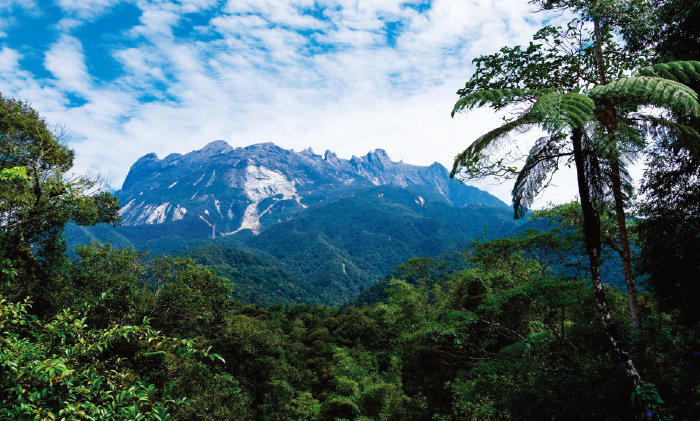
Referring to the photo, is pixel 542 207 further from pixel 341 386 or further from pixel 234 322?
pixel 234 322

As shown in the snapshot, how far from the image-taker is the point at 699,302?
7.87 metres

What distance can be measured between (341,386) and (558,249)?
20.3 m

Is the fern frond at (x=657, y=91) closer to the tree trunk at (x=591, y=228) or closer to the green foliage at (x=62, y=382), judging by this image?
the tree trunk at (x=591, y=228)

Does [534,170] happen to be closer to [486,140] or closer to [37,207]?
[486,140]

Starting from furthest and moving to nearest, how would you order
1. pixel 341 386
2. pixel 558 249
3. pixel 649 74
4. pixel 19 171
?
pixel 341 386, pixel 558 249, pixel 649 74, pixel 19 171

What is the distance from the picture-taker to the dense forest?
3205 millimetres

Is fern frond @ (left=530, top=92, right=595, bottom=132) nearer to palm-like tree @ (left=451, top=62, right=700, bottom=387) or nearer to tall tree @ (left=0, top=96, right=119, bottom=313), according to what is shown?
palm-like tree @ (left=451, top=62, right=700, bottom=387)

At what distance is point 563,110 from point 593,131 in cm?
127

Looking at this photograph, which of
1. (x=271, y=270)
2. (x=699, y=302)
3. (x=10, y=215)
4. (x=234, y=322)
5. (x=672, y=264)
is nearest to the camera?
(x=699, y=302)

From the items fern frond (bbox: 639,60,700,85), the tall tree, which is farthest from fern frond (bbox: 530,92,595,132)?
the tall tree

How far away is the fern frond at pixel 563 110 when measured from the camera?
13.2 feet

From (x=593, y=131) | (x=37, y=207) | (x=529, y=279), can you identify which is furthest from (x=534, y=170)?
(x=37, y=207)

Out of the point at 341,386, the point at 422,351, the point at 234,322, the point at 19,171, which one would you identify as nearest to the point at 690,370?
the point at 19,171

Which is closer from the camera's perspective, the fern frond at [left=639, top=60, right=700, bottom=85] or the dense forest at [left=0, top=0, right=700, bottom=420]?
the dense forest at [left=0, top=0, right=700, bottom=420]
